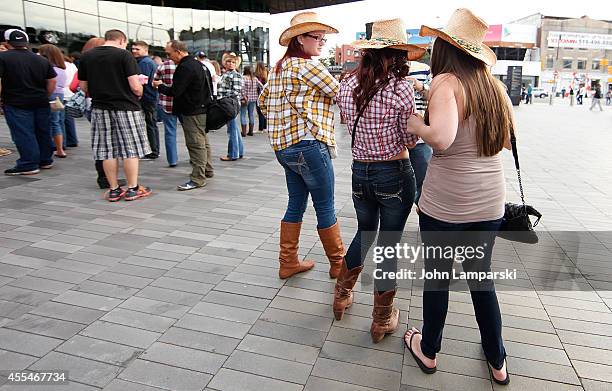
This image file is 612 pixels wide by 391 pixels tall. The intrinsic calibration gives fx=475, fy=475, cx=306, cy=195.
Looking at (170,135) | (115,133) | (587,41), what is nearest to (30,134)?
(170,135)

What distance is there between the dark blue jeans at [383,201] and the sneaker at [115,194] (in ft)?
12.0

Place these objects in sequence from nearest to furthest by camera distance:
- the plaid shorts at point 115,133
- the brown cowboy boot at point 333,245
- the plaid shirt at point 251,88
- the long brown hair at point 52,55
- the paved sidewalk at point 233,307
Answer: the paved sidewalk at point 233,307
the brown cowboy boot at point 333,245
the plaid shorts at point 115,133
the long brown hair at point 52,55
the plaid shirt at point 251,88

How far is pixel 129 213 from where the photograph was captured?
5047 millimetres

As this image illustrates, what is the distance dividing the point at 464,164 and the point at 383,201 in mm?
548

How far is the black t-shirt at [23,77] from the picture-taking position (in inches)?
250

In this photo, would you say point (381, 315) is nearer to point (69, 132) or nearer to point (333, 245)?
point (333, 245)

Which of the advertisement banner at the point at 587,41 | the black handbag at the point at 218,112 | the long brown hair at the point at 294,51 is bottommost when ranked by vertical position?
the black handbag at the point at 218,112

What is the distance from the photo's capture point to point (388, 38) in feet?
8.12

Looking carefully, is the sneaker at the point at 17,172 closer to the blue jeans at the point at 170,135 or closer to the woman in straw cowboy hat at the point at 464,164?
the blue jeans at the point at 170,135

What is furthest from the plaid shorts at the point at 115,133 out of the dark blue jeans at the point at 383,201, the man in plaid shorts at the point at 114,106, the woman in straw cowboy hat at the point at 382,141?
the dark blue jeans at the point at 383,201

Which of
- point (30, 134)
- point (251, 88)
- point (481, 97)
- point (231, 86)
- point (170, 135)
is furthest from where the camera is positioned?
point (251, 88)

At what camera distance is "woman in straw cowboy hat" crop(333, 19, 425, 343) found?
2467 mm

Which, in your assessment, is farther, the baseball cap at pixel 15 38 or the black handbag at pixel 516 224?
the baseball cap at pixel 15 38

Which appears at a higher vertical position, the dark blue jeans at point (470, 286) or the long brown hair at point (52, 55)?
the long brown hair at point (52, 55)
